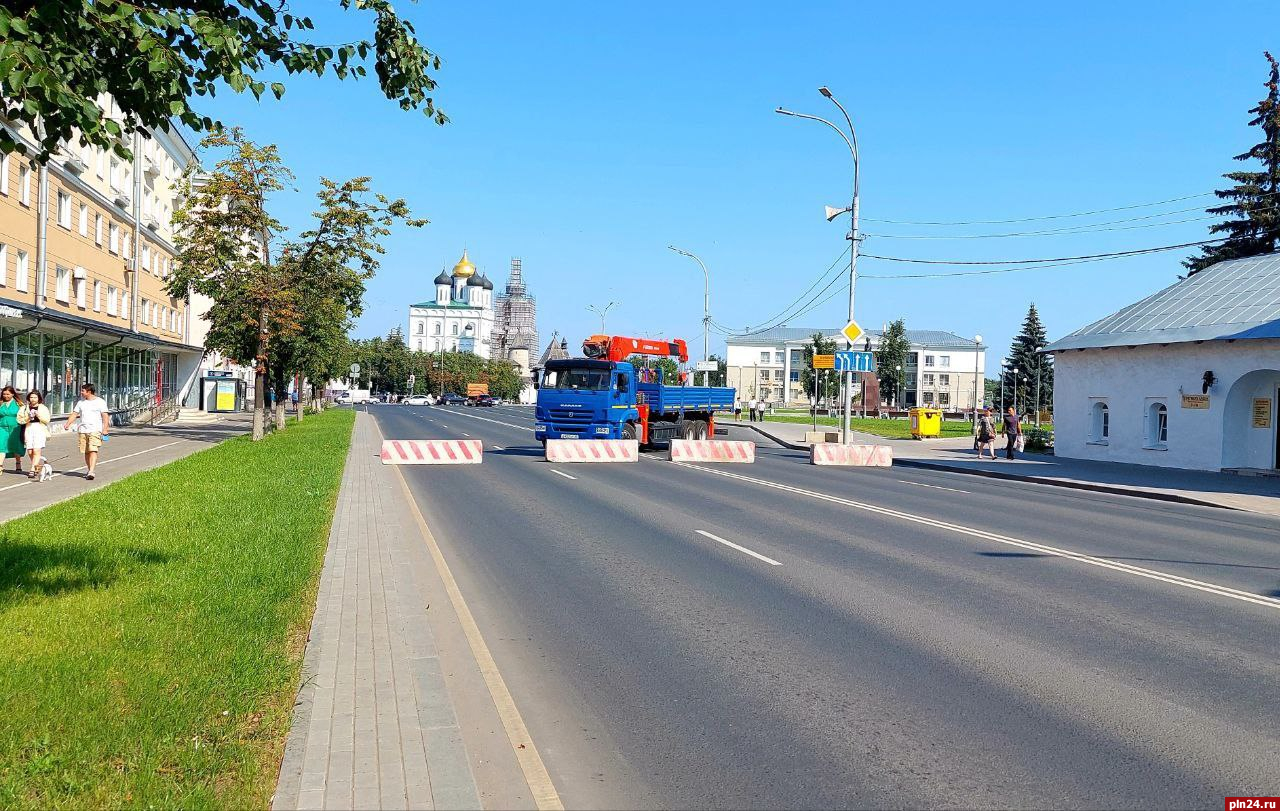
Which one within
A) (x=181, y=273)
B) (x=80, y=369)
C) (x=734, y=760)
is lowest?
(x=734, y=760)

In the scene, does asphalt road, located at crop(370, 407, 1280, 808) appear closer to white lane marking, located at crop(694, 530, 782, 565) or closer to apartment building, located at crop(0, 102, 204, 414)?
white lane marking, located at crop(694, 530, 782, 565)

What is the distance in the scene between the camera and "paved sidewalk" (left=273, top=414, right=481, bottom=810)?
433cm

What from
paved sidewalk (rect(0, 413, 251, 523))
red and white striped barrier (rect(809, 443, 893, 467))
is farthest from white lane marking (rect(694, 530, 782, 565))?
red and white striped barrier (rect(809, 443, 893, 467))

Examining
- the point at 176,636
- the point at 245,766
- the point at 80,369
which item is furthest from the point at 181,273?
the point at 245,766

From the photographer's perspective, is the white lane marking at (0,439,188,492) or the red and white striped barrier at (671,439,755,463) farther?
the red and white striped barrier at (671,439,755,463)

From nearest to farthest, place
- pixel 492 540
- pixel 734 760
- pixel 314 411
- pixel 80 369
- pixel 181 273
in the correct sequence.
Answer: pixel 734 760
pixel 492 540
pixel 181 273
pixel 80 369
pixel 314 411

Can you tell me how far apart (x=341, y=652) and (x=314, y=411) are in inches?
2557

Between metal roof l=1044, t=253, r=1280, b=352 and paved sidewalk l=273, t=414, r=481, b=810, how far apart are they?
25724 millimetres

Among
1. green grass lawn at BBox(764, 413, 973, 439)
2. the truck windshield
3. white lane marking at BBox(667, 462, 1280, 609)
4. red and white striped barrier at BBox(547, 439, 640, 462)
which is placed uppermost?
the truck windshield


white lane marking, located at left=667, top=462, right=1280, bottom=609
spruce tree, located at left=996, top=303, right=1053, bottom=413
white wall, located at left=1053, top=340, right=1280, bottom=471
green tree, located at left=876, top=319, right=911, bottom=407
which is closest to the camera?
white lane marking, located at left=667, top=462, right=1280, bottom=609

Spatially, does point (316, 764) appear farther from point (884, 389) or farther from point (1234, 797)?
point (884, 389)

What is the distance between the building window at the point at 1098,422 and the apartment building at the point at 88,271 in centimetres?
2916

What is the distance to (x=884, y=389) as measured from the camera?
347ft

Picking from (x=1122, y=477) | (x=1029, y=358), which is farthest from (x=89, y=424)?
(x=1029, y=358)
